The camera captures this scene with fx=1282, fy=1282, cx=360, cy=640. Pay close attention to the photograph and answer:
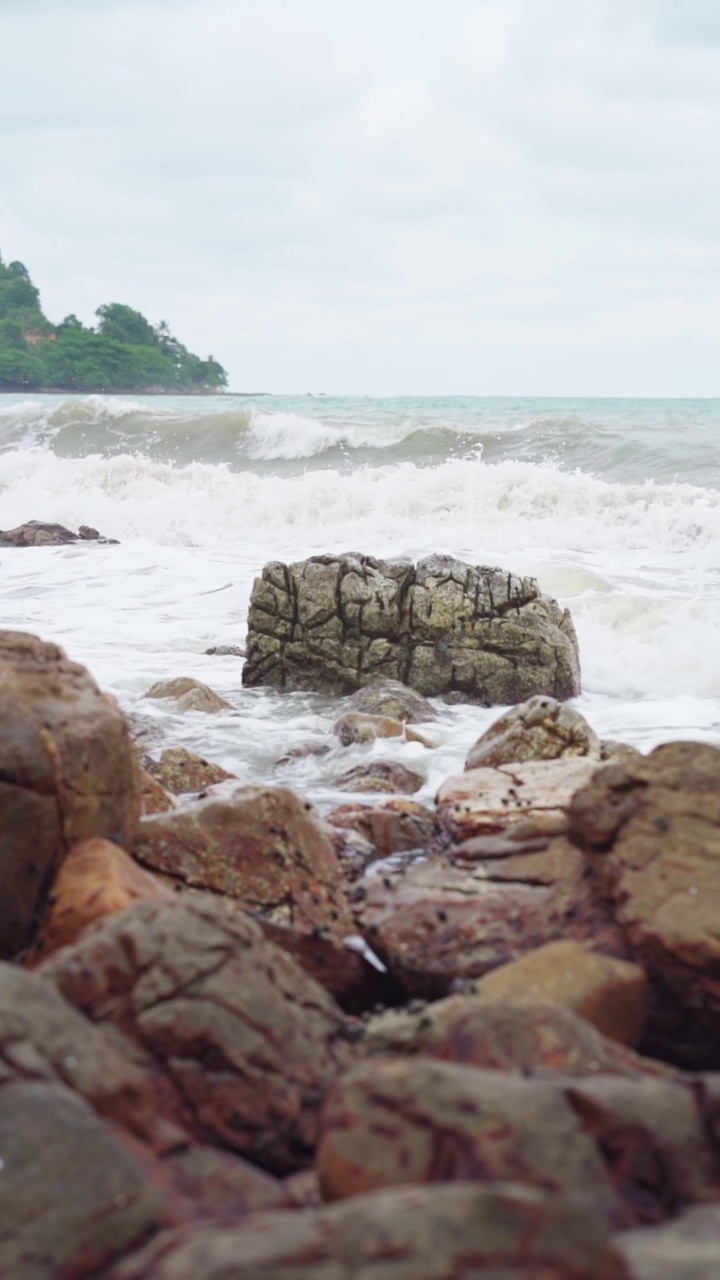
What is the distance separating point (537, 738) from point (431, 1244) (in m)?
4.56

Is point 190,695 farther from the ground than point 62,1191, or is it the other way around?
point 62,1191

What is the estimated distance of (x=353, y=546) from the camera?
14.4 meters

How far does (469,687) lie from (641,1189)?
6203 millimetres

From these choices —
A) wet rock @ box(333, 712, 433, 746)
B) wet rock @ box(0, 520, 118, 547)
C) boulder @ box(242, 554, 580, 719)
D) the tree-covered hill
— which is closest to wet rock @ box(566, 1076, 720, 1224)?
wet rock @ box(333, 712, 433, 746)

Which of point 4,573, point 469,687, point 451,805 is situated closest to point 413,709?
point 469,687

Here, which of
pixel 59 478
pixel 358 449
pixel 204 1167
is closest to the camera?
pixel 204 1167

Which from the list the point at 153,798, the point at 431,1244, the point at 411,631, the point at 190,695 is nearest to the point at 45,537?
the point at 190,695

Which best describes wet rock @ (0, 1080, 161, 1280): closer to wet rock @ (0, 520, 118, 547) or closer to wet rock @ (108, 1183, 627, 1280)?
wet rock @ (108, 1183, 627, 1280)

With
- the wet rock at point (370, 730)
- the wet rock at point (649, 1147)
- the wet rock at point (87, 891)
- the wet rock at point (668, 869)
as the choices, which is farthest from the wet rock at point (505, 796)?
the wet rock at point (649, 1147)

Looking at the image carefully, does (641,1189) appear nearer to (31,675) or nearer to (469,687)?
(31,675)

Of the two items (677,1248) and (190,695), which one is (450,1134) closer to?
(677,1248)

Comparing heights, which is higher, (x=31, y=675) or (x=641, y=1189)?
(x=31, y=675)

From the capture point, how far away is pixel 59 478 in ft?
69.5

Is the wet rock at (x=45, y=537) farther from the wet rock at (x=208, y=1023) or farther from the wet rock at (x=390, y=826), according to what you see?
the wet rock at (x=208, y=1023)
